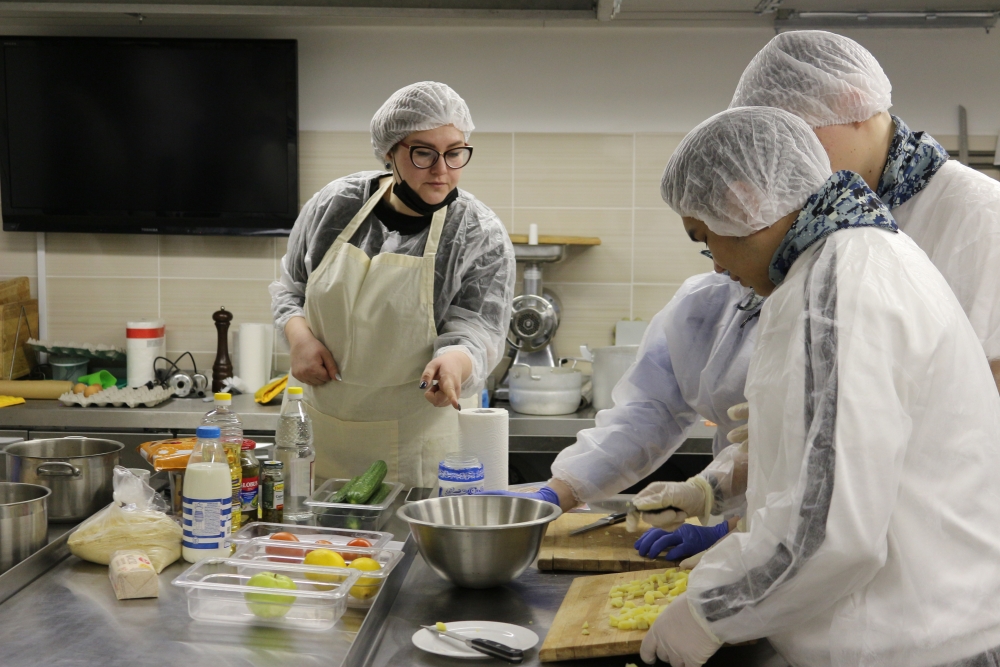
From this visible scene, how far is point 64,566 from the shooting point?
1.44 metres

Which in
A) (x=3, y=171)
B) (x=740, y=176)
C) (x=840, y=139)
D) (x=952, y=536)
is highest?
(x=3, y=171)

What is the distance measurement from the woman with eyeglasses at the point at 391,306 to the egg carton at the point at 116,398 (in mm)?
1115

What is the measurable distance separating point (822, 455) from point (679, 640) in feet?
1.03

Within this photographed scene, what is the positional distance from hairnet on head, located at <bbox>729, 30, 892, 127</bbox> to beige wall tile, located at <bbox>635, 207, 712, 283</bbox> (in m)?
1.97

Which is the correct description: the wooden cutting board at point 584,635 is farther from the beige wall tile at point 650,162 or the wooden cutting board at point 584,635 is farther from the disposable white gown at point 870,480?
the beige wall tile at point 650,162

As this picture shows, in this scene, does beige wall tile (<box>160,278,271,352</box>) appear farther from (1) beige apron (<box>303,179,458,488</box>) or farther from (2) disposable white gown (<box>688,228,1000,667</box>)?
(2) disposable white gown (<box>688,228,1000,667</box>)

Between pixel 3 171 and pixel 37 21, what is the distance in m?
0.61

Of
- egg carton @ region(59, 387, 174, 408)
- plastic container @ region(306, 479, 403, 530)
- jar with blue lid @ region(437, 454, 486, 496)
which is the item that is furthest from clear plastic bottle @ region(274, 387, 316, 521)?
egg carton @ region(59, 387, 174, 408)

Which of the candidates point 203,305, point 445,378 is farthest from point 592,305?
point 445,378

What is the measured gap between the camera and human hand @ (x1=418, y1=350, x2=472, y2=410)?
1897mm

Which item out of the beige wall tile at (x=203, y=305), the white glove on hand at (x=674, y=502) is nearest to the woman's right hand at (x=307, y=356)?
the white glove on hand at (x=674, y=502)

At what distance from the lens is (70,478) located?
158 cm

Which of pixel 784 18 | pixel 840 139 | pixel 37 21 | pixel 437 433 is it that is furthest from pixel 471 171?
pixel 840 139

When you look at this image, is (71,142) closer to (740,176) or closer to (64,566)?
(64,566)
